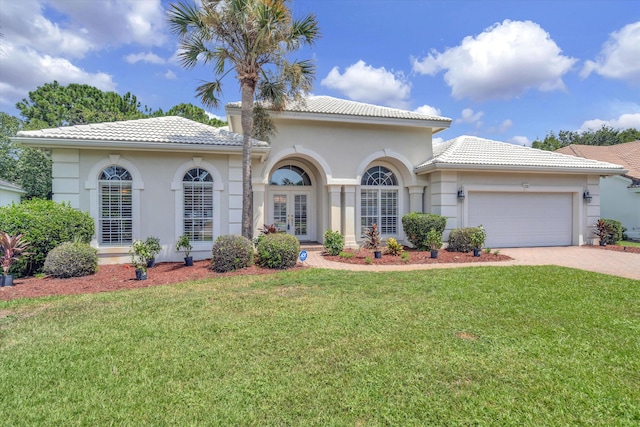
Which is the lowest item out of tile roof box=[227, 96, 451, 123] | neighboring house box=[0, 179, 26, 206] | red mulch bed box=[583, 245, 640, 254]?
red mulch bed box=[583, 245, 640, 254]

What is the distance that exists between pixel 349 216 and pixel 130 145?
865cm

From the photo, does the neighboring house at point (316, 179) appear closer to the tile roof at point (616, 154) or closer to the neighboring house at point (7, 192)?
the tile roof at point (616, 154)

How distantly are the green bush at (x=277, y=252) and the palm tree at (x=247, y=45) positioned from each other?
1128 millimetres

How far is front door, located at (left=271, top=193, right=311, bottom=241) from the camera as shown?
588 inches

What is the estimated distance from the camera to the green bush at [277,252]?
9438 millimetres

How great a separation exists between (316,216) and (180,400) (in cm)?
1254

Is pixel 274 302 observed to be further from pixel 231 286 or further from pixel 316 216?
pixel 316 216

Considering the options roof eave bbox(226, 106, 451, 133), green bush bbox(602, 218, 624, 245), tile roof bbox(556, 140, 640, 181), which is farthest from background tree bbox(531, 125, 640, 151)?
roof eave bbox(226, 106, 451, 133)

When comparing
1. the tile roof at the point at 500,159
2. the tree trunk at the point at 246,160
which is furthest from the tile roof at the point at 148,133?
the tile roof at the point at 500,159

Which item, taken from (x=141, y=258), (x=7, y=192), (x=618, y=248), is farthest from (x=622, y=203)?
(x=7, y=192)

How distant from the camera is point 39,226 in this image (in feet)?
29.0

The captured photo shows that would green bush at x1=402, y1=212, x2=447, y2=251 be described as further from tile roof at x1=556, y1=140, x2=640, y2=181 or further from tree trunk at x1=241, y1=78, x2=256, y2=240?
tile roof at x1=556, y1=140, x2=640, y2=181

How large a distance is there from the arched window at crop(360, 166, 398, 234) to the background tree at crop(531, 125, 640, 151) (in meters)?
32.5

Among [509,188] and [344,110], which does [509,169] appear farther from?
[344,110]
